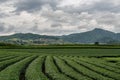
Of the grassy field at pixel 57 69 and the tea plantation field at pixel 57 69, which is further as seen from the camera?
the grassy field at pixel 57 69

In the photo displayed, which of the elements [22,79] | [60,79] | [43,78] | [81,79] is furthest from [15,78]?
[81,79]

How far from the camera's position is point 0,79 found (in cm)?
2636

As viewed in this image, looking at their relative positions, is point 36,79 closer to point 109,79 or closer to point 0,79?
point 0,79

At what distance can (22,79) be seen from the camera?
2705 cm

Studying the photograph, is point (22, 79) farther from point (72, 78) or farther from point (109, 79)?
point (109, 79)

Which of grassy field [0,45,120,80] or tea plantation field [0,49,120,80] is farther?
grassy field [0,45,120,80]

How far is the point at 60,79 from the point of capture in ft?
84.9

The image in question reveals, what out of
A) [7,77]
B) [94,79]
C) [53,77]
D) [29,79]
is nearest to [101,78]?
[94,79]

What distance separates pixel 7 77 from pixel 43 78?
3.52 m

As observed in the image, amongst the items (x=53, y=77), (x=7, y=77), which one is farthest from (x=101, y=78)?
(x=7, y=77)

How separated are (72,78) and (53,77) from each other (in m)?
1.80

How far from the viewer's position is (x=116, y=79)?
26719 mm

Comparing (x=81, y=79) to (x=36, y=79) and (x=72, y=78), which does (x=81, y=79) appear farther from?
(x=36, y=79)

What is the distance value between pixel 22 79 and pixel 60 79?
3.76 meters
